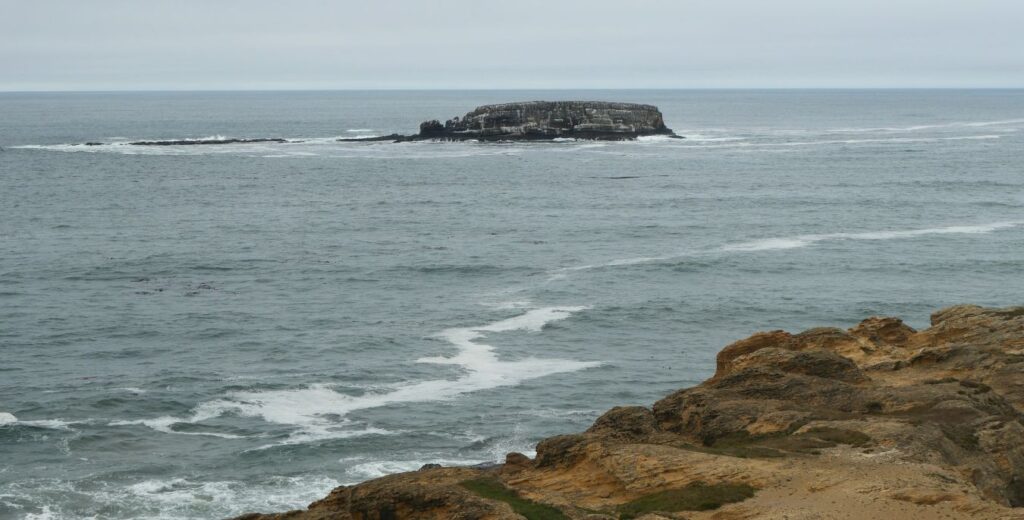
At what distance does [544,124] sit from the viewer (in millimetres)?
174250

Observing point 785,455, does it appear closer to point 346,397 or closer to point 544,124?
point 346,397

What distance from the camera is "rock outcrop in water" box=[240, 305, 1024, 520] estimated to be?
2317cm

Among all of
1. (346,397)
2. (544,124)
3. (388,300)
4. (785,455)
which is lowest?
(346,397)

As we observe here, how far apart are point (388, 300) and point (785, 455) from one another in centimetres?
3587

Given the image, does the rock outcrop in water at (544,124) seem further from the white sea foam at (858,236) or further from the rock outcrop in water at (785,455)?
the rock outcrop in water at (785,455)

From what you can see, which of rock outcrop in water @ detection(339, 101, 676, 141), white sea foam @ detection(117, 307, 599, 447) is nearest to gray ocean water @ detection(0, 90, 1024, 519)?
white sea foam @ detection(117, 307, 599, 447)

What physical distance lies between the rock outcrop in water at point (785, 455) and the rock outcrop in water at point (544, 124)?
142 meters

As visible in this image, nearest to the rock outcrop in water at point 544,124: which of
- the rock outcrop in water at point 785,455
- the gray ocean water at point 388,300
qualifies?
the gray ocean water at point 388,300

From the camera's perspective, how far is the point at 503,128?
174 metres

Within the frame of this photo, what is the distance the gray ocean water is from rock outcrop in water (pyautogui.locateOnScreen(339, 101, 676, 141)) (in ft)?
176

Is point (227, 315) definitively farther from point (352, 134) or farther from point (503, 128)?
point (352, 134)

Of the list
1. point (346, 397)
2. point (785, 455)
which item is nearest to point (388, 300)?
point (346, 397)

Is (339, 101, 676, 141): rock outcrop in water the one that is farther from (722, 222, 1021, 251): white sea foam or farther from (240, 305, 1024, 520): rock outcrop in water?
Answer: (240, 305, 1024, 520): rock outcrop in water

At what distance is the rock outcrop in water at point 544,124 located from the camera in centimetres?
17388
